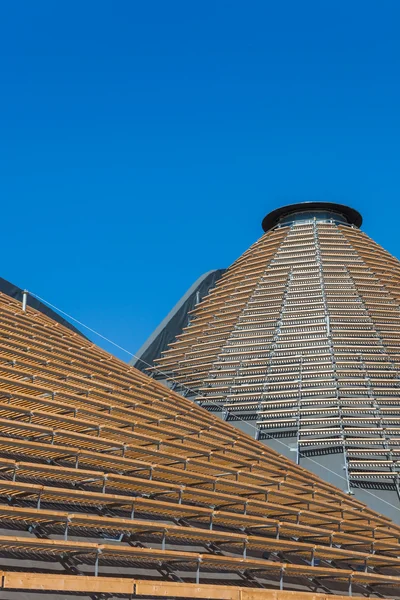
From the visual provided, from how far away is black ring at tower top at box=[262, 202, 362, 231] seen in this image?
101ft

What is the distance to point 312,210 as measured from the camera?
30781 mm

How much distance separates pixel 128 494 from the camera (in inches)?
464

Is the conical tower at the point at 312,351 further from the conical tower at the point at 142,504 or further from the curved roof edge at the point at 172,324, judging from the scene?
the conical tower at the point at 142,504

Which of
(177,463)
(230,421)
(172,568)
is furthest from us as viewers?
(230,421)

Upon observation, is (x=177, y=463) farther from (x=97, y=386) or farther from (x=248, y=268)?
(x=248, y=268)

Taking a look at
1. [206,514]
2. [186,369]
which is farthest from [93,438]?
[186,369]

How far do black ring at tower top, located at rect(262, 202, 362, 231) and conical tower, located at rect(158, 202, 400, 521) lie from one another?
6 cm

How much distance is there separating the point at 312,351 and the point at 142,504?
13.4 m

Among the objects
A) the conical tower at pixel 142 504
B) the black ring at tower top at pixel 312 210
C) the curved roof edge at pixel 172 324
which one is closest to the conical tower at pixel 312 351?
the black ring at tower top at pixel 312 210

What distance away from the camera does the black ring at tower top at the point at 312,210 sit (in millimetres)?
30656

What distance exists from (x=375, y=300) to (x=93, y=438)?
16.1 m

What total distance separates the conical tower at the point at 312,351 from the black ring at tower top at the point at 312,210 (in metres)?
0.06

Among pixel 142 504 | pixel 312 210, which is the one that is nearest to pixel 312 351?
pixel 312 210

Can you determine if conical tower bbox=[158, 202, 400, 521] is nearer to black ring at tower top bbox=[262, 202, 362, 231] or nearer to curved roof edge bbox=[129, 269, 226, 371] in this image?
black ring at tower top bbox=[262, 202, 362, 231]
